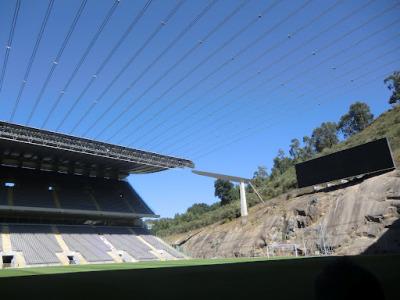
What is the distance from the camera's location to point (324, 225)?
35.5m

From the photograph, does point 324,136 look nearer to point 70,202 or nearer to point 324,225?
point 324,225

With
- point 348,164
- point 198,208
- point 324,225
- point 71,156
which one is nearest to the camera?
point 324,225

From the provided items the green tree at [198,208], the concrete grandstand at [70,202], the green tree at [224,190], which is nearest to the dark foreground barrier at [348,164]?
the concrete grandstand at [70,202]

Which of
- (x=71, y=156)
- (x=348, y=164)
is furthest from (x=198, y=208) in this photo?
(x=348, y=164)

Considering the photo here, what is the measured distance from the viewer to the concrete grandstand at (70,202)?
3416cm

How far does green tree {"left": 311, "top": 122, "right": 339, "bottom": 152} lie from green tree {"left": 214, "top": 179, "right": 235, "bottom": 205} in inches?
1043

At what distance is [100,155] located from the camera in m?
40.0

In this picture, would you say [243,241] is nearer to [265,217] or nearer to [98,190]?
[265,217]

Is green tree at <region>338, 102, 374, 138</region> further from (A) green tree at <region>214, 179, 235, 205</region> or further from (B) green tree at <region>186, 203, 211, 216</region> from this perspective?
(B) green tree at <region>186, 203, 211, 216</region>

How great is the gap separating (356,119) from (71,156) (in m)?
72.2

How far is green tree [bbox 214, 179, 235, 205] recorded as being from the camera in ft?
297

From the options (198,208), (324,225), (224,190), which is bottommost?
(324,225)

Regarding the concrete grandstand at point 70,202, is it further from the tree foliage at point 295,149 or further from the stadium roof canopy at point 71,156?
the tree foliage at point 295,149

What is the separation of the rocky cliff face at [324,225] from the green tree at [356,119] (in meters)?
48.9
